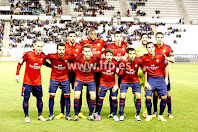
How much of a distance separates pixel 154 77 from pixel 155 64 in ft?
1.20

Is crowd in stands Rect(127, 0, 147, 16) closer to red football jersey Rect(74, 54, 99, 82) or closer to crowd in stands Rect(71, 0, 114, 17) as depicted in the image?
crowd in stands Rect(71, 0, 114, 17)

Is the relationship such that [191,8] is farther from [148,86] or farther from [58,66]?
[58,66]

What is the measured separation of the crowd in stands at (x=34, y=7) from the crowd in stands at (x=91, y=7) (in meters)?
3.41

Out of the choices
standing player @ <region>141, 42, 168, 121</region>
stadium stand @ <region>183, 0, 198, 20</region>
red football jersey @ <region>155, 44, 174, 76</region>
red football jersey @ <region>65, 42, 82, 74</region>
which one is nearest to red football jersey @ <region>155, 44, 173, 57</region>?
red football jersey @ <region>155, 44, 174, 76</region>

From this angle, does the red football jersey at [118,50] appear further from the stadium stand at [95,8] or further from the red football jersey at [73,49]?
the stadium stand at [95,8]

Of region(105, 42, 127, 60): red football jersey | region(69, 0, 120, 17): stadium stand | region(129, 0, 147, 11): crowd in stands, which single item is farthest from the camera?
region(129, 0, 147, 11): crowd in stands

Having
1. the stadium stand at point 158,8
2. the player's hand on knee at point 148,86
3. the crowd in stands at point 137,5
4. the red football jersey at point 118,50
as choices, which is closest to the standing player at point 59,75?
the red football jersey at point 118,50

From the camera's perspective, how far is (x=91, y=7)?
53062mm

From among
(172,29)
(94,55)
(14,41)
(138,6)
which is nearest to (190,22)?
(172,29)

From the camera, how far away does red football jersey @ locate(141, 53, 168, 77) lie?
26.1 ft

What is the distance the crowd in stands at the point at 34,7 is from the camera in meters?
49.6

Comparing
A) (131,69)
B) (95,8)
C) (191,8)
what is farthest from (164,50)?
(191,8)

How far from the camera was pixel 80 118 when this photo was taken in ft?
26.4

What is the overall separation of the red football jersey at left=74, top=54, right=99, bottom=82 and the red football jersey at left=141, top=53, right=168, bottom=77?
4.62 feet
